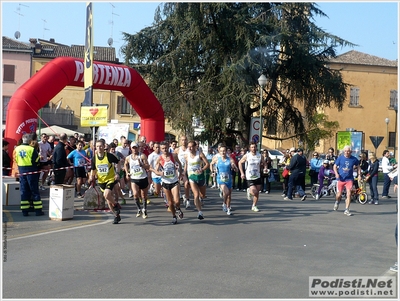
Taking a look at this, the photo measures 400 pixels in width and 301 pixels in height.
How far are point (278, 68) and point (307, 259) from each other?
66.0ft

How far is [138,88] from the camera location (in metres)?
21.2

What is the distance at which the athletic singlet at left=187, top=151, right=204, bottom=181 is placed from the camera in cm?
1320

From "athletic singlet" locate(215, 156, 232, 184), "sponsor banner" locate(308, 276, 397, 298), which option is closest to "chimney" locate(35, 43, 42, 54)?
"athletic singlet" locate(215, 156, 232, 184)

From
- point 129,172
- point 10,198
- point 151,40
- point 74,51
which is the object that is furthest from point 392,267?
point 74,51

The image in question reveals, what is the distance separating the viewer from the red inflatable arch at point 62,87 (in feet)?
53.1

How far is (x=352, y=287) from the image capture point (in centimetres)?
705

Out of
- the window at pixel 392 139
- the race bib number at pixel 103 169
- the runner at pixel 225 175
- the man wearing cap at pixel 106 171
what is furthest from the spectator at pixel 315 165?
the window at pixel 392 139

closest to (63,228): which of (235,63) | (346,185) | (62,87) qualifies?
(346,185)

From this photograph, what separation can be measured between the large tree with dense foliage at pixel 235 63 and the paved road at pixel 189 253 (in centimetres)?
1288

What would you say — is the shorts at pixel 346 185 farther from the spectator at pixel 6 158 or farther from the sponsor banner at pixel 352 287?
the spectator at pixel 6 158

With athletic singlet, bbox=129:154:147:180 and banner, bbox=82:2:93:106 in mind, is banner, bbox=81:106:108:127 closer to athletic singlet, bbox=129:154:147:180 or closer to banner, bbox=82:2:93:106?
banner, bbox=82:2:93:106

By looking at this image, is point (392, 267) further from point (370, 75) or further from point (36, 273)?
point (370, 75)

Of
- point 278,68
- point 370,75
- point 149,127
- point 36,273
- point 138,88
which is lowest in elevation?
point 36,273

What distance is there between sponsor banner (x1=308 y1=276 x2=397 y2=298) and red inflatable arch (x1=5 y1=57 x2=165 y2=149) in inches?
435
